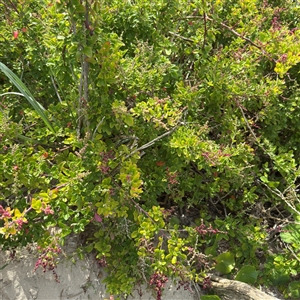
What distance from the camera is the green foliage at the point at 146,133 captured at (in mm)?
1761

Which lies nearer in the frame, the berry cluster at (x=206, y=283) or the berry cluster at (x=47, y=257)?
the berry cluster at (x=47, y=257)

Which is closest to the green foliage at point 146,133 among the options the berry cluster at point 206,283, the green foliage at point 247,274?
the green foliage at point 247,274

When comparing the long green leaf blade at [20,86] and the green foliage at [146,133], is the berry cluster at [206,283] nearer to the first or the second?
the green foliage at [146,133]

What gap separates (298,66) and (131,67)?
141 cm

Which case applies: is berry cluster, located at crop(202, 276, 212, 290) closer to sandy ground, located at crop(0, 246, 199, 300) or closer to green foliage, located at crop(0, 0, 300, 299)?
green foliage, located at crop(0, 0, 300, 299)

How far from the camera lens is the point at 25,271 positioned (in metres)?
2.27

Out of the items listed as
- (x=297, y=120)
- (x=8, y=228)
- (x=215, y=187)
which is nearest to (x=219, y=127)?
(x=215, y=187)

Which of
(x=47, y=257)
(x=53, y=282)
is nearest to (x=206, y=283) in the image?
(x=53, y=282)

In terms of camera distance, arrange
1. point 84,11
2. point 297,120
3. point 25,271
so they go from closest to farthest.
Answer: point 84,11 < point 25,271 < point 297,120

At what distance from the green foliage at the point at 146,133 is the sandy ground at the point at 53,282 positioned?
21 cm

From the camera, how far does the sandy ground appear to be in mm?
2242

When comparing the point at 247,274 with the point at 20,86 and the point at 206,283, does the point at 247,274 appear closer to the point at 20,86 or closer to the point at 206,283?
the point at 206,283

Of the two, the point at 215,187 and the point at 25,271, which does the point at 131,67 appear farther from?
the point at 25,271

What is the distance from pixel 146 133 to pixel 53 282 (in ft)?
3.86
